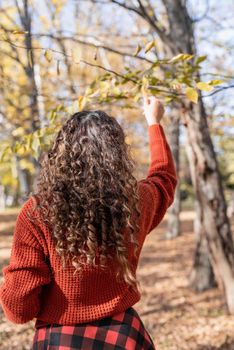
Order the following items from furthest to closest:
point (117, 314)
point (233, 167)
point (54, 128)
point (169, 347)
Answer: point (233, 167)
point (169, 347)
point (54, 128)
point (117, 314)

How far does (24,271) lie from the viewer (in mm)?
1566

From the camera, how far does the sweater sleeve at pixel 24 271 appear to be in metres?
1.56

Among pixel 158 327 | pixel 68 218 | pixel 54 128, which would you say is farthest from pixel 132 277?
pixel 158 327

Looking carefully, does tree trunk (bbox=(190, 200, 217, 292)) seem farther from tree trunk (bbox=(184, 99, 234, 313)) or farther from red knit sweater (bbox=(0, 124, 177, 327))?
red knit sweater (bbox=(0, 124, 177, 327))

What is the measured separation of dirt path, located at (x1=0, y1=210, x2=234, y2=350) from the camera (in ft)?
14.6

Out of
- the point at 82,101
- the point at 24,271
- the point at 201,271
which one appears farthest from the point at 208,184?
the point at 24,271

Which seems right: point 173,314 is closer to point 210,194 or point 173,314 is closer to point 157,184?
point 210,194

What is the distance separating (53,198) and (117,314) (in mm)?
564

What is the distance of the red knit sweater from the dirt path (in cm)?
276

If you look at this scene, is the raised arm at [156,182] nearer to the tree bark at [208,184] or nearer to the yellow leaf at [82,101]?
the yellow leaf at [82,101]

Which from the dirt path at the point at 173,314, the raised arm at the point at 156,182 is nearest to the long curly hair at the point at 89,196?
the raised arm at the point at 156,182

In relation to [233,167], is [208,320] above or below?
below

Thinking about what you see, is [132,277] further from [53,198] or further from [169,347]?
[169,347]

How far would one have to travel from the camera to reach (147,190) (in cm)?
182
